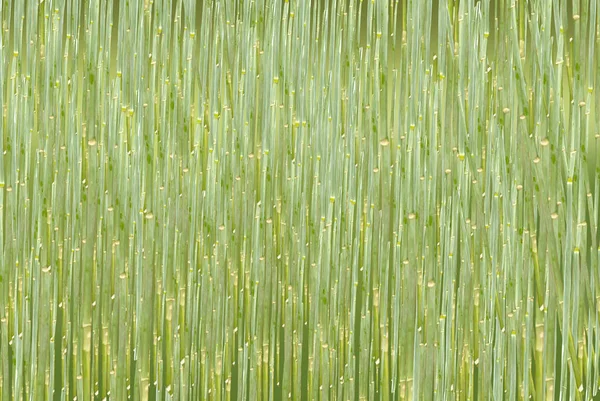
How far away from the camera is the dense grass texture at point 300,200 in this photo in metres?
1.24

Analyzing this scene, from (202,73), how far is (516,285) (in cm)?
64

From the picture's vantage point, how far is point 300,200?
1.28 metres

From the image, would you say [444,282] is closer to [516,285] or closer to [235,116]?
[516,285]

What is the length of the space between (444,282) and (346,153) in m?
0.27

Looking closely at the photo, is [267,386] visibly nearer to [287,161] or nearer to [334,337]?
[334,337]

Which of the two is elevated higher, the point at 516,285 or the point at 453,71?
the point at 453,71

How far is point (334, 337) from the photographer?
1.27 metres

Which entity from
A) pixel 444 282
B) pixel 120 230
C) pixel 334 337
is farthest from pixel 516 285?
pixel 120 230

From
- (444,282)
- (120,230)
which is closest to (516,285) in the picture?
(444,282)

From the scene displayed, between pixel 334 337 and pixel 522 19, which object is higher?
pixel 522 19

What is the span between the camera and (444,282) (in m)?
1.24

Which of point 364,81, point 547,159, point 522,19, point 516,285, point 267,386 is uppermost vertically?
point 522,19

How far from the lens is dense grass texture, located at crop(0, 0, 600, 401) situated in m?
1.24

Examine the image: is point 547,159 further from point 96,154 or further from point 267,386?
point 96,154
